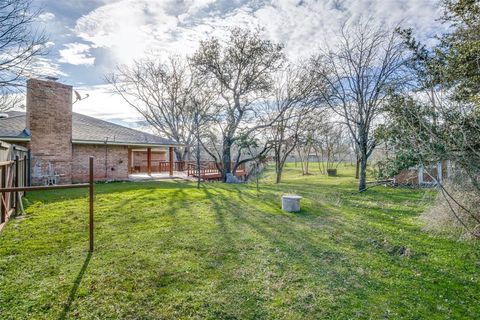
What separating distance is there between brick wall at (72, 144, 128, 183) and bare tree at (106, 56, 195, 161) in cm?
923

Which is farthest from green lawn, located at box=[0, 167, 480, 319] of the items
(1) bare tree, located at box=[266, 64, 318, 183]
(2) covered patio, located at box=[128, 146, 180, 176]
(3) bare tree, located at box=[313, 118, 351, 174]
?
(2) covered patio, located at box=[128, 146, 180, 176]

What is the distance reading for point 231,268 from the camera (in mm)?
4070

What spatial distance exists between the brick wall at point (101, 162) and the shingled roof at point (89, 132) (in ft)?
1.68

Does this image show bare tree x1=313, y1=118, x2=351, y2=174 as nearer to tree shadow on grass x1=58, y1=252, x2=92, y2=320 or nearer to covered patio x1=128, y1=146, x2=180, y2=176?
covered patio x1=128, y1=146, x2=180, y2=176

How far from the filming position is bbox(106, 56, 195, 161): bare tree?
971 inches

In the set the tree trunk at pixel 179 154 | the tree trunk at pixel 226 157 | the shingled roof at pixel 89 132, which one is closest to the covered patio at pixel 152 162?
the tree trunk at pixel 179 154

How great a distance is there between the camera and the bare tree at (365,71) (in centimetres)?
1271

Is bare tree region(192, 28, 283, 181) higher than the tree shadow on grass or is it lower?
higher

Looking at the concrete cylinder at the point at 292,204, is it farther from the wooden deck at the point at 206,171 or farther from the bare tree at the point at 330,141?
the wooden deck at the point at 206,171

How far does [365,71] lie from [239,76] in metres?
7.55

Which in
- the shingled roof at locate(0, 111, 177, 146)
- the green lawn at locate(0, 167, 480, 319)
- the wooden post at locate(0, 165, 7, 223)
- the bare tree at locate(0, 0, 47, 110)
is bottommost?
the green lawn at locate(0, 167, 480, 319)

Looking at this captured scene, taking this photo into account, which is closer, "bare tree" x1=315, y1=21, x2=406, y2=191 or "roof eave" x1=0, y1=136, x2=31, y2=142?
"roof eave" x1=0, y1=136, x2=31, y2=142

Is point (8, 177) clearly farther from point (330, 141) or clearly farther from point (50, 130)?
point (330, 141)

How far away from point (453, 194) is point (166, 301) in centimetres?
624
